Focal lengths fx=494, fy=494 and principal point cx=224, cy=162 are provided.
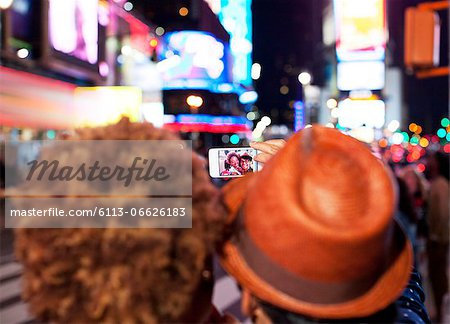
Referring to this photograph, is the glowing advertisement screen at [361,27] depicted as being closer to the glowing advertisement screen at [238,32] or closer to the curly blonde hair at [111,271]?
the curly blonde hair at [111,271]

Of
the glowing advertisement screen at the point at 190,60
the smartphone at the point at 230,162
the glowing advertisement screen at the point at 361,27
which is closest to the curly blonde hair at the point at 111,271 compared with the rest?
the smartphone at the point at 230,162

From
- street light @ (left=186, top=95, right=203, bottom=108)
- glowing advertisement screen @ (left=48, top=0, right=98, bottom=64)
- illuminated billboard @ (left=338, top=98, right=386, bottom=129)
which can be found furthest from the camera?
street light @ (left=186, top=95, right=203, bottom=108)

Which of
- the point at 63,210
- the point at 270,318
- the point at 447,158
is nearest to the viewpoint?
the point at 63,210

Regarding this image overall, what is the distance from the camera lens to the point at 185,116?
34.1 m

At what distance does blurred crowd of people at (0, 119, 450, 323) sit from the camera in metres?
1.02

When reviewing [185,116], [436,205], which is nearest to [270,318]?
[436,205]

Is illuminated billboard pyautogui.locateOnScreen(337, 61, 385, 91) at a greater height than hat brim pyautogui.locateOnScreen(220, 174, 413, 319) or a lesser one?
greater

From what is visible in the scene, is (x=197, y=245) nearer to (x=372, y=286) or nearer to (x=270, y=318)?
(x=270, y=318)

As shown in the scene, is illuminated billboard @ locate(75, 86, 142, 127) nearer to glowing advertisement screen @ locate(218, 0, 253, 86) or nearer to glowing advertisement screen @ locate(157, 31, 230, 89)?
glowing advertisement screen @ locate(157, 31, 230, 89)

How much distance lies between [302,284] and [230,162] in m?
1.16

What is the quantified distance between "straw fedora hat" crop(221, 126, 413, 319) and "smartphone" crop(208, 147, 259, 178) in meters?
0.98

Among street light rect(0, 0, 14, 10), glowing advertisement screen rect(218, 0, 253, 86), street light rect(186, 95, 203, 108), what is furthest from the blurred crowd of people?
glowing advertisement screen rect(218, 0, 253, 86)

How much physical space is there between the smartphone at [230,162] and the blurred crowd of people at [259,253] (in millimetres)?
884

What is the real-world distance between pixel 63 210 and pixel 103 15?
57.7 ft
